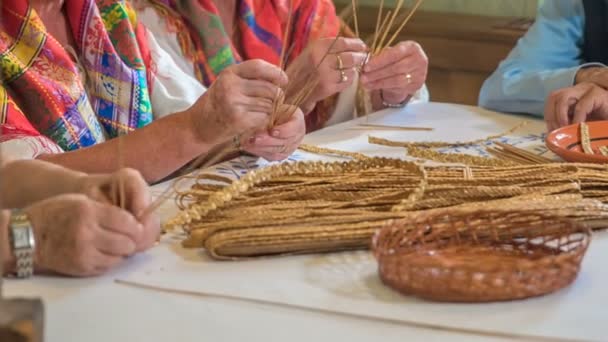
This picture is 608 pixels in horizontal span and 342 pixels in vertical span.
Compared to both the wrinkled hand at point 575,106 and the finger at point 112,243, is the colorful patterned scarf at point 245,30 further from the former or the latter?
the finger at point 112,243

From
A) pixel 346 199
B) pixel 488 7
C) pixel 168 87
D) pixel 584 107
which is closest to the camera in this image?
pixel 346 199

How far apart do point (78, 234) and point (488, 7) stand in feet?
7.76

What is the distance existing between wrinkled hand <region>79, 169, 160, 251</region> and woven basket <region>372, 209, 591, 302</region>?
0.84 feet

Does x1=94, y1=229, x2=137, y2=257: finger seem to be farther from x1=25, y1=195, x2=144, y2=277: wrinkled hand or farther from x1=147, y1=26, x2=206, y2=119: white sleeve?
x1=147, y1=26, x2=206, y2=119: white sleeve

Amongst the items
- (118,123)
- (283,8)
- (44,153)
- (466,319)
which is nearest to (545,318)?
(466,319)

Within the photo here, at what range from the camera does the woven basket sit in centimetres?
96

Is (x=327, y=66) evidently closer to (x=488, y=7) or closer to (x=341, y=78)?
(x=341, y=78)

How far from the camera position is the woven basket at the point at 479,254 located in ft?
3.14

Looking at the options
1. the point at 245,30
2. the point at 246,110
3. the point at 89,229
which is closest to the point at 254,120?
the point at 246,110

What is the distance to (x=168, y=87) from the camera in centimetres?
189

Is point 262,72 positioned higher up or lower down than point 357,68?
higher up

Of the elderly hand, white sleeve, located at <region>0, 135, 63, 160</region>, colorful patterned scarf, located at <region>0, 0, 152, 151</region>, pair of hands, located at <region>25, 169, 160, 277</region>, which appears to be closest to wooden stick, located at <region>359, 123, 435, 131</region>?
the elderly hand

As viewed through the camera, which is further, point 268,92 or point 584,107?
point 584,107

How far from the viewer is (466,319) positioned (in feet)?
3.10
